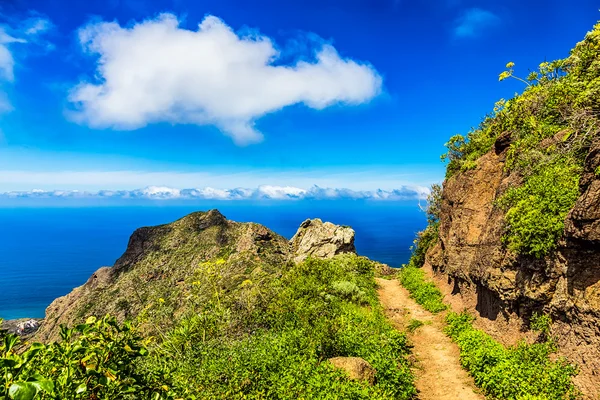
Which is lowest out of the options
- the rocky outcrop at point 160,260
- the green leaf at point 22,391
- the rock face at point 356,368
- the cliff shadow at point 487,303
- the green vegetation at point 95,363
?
the rocky outcrop at point 160,260

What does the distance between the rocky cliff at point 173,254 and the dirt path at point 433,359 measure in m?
30.8

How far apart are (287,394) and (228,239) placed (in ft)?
292

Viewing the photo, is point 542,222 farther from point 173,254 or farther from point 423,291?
point 173,254

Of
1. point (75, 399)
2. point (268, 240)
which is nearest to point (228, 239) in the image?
point (268, 240)

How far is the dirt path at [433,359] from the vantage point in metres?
13.1

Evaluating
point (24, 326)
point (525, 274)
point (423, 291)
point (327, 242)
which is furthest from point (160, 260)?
point (525, 274)

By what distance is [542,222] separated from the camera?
1352cm

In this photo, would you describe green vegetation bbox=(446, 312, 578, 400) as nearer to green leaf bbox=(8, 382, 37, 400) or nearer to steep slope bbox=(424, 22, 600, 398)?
steep slope bbox=(424, 22, 600, 398)

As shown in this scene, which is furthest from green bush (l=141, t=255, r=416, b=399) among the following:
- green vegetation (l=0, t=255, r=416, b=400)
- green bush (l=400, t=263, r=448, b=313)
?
green bush (l=400, t=263, r=448, b=313)

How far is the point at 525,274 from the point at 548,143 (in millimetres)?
7512

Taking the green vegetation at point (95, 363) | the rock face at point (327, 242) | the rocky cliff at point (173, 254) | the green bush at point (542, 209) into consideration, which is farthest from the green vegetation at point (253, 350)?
the rocky cliff at point (173, 254)

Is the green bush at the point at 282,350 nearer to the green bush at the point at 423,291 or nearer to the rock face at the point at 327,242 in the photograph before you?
the green bush at the point at 423,291

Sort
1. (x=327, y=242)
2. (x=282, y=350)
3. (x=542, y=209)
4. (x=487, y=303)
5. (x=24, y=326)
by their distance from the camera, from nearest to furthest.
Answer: (x=282, y=350), (x=542, y=209), (x=487, y=303), (x=327, y=242), (x=24, y=326)

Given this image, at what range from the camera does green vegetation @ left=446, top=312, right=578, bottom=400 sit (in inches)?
435
